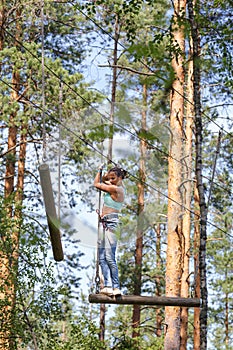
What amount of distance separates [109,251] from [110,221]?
306mm

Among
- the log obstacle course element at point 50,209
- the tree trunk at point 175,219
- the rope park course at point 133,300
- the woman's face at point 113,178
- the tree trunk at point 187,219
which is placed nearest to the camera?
the log obstacle course element at point 50,209

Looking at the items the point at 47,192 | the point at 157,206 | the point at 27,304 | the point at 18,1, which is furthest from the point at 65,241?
the point at 47,192

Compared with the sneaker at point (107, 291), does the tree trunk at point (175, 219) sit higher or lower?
higher

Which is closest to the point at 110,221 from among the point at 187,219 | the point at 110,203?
the point at 110,203

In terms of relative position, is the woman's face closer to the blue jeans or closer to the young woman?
the young woman

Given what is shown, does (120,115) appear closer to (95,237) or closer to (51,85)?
(95,237)

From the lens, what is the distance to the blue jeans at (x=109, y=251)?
6.41 m

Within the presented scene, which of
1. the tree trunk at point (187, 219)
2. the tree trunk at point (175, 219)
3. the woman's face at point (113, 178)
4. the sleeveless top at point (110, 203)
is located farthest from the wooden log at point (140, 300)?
the tree trunk at point (187, 219)

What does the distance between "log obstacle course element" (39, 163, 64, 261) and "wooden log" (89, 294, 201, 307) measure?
104cm

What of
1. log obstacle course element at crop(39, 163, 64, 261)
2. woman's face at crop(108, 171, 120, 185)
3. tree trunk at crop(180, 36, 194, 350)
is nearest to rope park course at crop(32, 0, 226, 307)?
log obstacle course element at crop(39, 163, 64, 261)

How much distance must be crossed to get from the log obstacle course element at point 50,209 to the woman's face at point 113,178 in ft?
2.94

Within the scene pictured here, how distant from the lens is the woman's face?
20.7ft

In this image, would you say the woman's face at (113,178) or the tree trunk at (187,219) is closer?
the woman's face at (113,178)

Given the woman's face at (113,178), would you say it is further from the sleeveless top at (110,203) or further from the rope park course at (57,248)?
the rope park course at (57,248)
